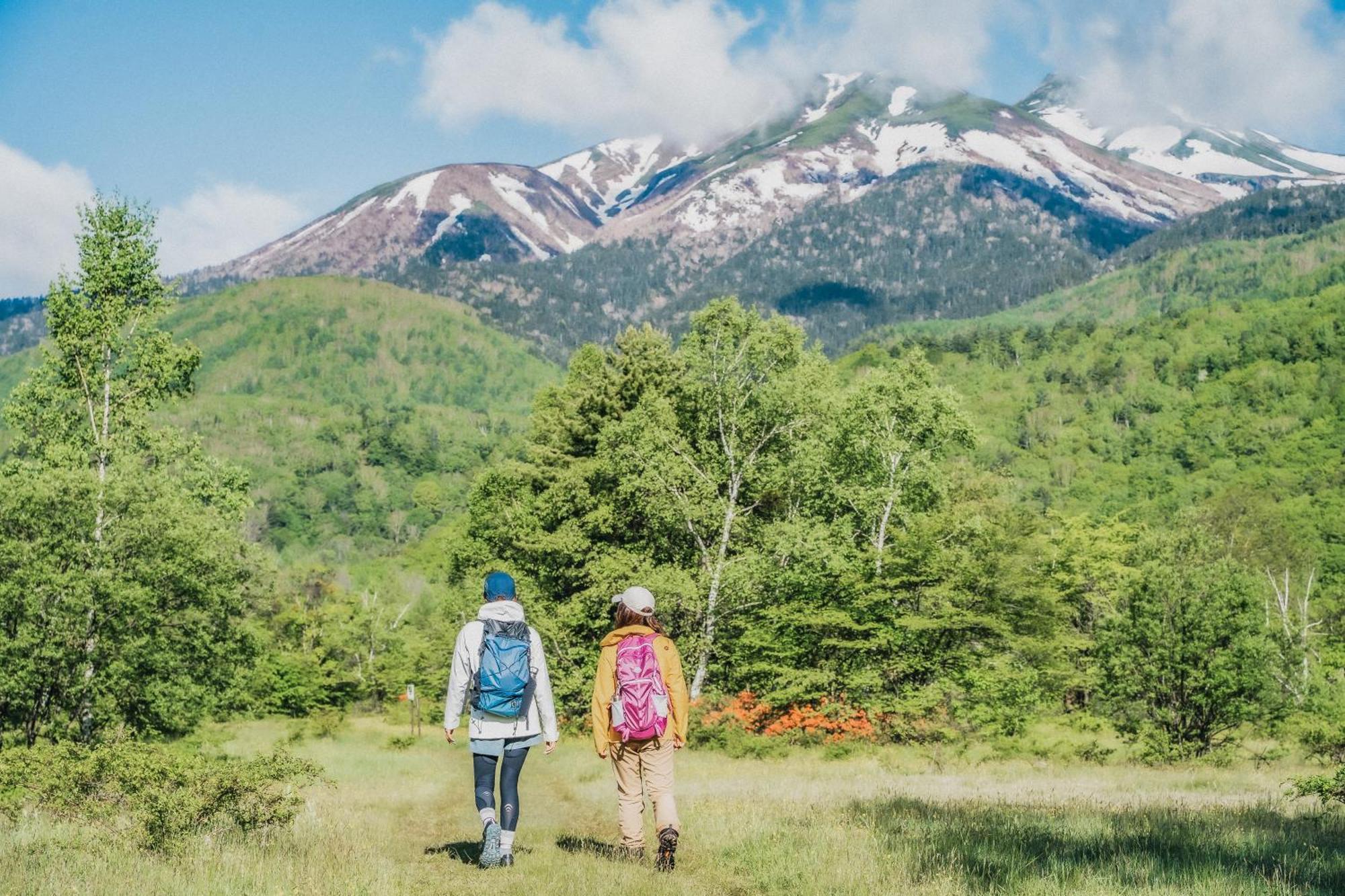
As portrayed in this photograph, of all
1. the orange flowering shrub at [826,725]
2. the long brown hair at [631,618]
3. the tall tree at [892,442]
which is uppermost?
the tall tree at [892,442]

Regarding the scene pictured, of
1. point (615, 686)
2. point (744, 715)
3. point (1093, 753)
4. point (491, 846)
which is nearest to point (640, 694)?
point (615, 686)

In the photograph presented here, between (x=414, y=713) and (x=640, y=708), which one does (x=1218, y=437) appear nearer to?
(x=414, y=713)

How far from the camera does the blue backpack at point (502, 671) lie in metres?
8.02

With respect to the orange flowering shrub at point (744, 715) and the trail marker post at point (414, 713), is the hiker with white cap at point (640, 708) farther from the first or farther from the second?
the trail marker post at point (414, 713)

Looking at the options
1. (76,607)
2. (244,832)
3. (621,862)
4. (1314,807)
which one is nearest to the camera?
(621,862)

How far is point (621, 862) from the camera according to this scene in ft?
25.6

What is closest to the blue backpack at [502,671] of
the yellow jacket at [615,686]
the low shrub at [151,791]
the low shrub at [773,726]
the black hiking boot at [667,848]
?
the yellow jacket at [615,686]

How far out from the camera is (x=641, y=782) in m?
8.31

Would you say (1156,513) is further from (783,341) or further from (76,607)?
(76,607)

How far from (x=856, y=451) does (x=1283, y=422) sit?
158865mm

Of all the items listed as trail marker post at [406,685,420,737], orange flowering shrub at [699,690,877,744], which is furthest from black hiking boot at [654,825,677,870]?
trail marker post at [406,685,420,737]

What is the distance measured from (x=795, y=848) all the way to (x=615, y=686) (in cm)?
203

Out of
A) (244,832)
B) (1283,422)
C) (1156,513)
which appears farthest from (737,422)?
(1283,422)

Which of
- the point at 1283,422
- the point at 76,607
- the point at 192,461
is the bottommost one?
the point at 76,607
